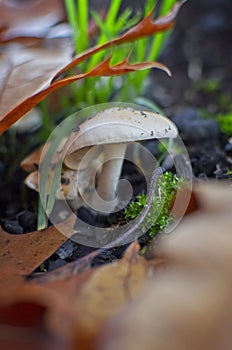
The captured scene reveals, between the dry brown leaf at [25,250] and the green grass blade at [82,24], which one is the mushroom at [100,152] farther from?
the green grass blade at [82,24]

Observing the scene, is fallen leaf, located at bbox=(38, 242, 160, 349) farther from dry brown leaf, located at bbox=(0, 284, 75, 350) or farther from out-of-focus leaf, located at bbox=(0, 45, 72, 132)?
out-of-focus leaf, located at bbox=(0, 45, 72, 132)

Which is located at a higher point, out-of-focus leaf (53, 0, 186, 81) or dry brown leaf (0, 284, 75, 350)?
out-of-focus leaf (53, 0, 186, 81)

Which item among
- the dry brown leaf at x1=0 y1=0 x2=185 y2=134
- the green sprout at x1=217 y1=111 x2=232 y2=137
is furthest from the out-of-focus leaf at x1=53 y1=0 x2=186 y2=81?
the green sprout at x1=217 y1=111 x2=232 y2=137

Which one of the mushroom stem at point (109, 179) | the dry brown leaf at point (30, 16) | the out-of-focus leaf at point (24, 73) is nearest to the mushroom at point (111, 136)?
the mushroom stem at point (109, 179)

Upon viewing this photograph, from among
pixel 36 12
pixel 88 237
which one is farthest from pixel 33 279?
pixel 36 12

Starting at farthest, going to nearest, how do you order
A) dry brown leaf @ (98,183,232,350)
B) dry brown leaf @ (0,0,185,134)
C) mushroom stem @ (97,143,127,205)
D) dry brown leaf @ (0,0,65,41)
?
dry brown leaf @ (0,0,65,41)
mushroom stem @ (97,143,127,205)
dry brown leaf @ (0,0,185,134)
dry brown leaf @ (98,183,232,350)

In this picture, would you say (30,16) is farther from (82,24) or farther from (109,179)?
(109,179)

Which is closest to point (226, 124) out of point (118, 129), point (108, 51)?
point (108, 51)
